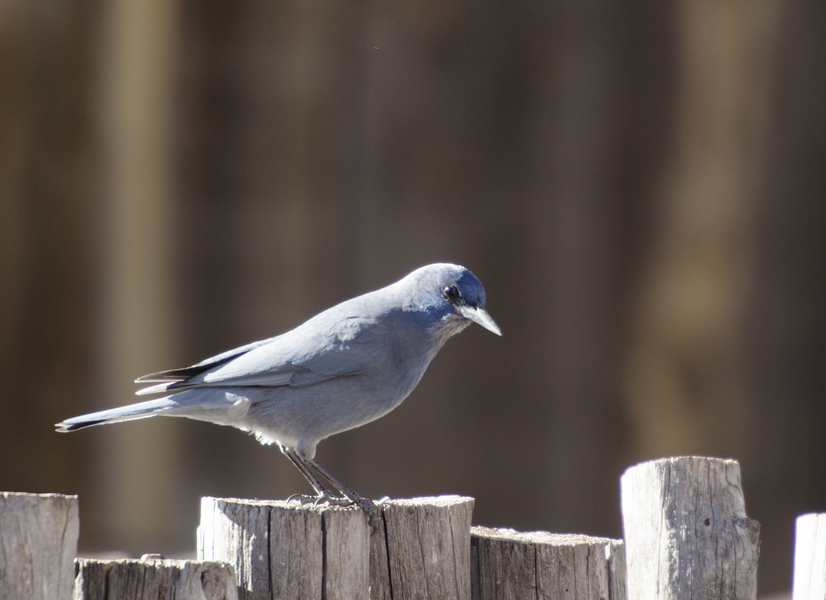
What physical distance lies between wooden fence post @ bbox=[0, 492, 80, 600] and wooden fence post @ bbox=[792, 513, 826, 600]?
2178 millimetres

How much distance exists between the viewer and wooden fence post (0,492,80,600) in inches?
82.9

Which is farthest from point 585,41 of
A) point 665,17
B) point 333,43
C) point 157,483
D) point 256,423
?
point 157,483

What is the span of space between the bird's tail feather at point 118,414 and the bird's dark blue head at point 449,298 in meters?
1.20

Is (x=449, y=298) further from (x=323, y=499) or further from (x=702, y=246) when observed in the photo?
(x=702, y=246)

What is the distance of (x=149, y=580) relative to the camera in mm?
2318

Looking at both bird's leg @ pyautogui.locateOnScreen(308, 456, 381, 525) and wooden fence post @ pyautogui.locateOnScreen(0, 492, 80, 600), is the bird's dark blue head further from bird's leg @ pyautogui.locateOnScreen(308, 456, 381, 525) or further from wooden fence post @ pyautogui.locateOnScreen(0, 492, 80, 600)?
wooden fence post @ pyautogui.locateOnScreen(0, 492, 80, 600)

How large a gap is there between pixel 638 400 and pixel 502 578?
3.49 metres

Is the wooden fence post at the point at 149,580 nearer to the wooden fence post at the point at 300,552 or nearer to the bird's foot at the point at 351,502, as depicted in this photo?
the wooden fence post at the point at 300,552

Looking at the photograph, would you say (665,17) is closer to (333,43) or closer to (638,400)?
(333,43)

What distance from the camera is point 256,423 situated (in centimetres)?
373

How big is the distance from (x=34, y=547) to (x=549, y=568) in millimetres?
1561

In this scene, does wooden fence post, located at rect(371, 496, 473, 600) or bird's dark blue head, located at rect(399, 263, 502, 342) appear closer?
wooden fence post, located at rect(371, 496, 473, 600)

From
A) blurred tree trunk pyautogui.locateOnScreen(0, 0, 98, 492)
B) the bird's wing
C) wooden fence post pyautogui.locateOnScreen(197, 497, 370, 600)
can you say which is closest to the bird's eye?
the bird's wing

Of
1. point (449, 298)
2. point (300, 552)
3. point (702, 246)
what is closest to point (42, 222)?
point (449, 298)
